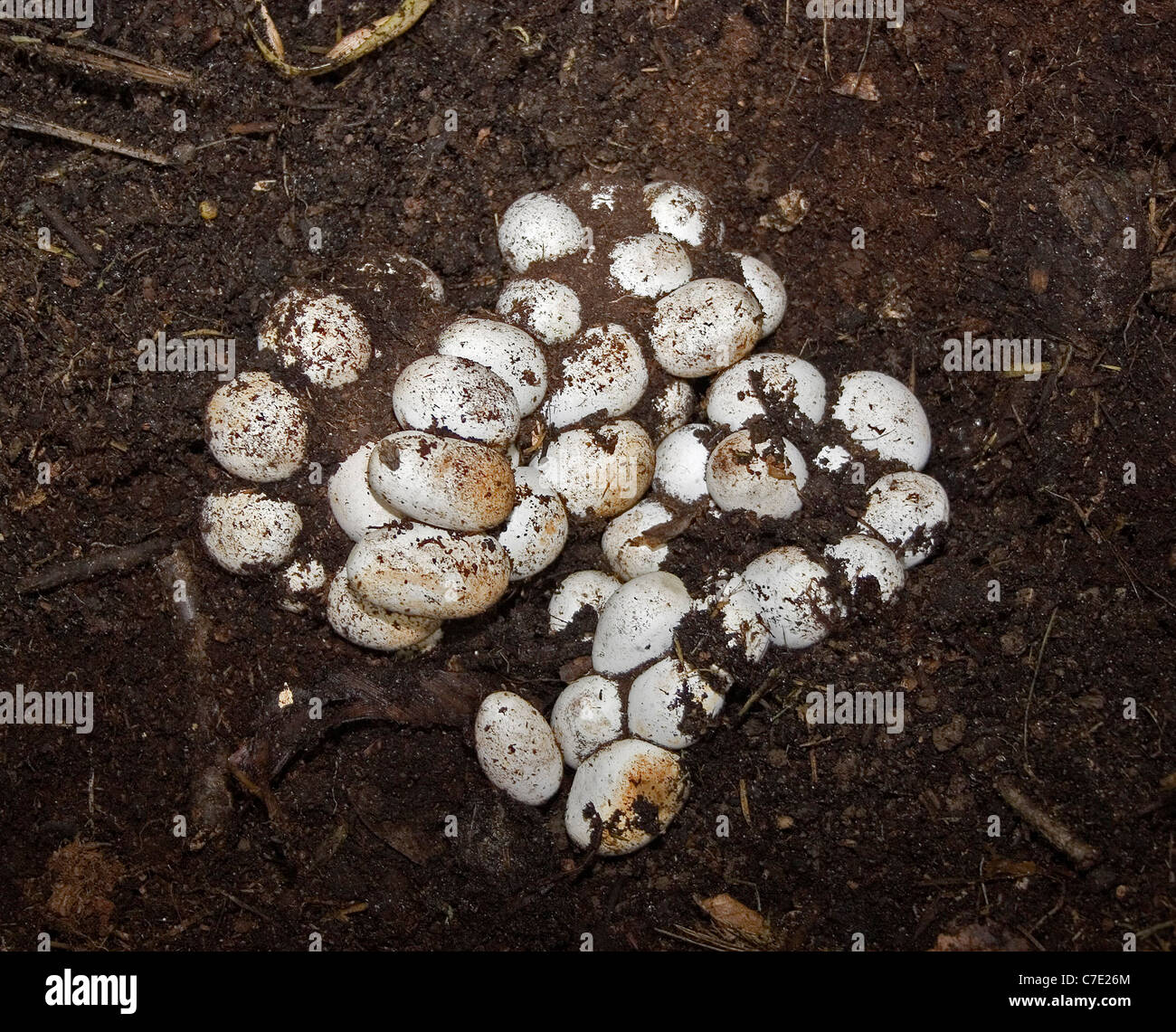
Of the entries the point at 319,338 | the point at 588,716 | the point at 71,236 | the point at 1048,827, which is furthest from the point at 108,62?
the point at 1048,827

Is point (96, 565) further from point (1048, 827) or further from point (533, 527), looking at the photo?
point (1048, 827)

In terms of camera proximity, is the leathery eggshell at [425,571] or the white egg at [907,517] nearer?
the leathery eggshell at [425,571]

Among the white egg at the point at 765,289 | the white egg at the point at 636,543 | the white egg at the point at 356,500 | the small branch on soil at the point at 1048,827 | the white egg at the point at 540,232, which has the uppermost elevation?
the white egg at the point at 540,232

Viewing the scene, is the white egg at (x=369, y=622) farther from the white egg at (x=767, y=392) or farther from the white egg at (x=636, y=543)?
the white egg at (x=767, y=392)

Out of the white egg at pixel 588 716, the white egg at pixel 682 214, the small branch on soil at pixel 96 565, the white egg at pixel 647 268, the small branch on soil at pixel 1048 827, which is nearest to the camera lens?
the small branch on soil at pixel 1048 827

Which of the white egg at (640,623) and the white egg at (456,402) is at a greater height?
the white egg at (456,402)

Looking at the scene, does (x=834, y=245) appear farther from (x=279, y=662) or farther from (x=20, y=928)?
(x=20, y=928)

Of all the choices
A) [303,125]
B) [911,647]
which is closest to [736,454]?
[911,647]

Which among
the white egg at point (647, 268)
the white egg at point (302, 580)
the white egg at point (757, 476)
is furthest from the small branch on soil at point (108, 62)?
the white egg at point (757, 476)

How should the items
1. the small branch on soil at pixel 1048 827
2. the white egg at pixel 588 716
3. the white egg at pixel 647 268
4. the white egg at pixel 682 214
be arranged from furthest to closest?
the white egg at pixel 682 214
the white egg at pixel 647 268
the white egg at pixel 588 716
the small branch on soil at pixel 1048 827
